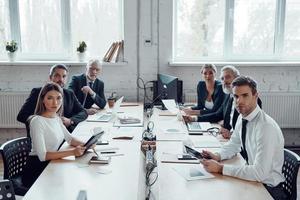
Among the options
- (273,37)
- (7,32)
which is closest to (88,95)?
(7,32)

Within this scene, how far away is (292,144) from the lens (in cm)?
538

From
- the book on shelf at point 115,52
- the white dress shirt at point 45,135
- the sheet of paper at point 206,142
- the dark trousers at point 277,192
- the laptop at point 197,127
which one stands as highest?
the book on shelf at point 115,52

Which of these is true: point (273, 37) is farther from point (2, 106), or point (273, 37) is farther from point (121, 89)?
point (2, 106)

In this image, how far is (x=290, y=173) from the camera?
256cm

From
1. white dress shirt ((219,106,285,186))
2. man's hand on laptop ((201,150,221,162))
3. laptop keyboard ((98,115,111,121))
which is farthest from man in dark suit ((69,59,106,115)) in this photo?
white dress shirt ((219,106,285,186))

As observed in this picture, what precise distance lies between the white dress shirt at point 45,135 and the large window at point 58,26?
2409 millimetres

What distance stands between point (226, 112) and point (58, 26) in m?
2.69

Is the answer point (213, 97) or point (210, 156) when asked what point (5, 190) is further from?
point (213, 97)

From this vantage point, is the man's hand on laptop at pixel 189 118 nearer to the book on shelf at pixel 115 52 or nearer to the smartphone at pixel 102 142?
the smartphone at pixel 102 142

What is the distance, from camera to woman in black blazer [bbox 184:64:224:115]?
14.2ft

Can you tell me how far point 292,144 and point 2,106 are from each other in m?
3.88

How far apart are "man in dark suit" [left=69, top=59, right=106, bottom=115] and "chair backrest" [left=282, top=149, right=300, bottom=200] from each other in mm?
2460

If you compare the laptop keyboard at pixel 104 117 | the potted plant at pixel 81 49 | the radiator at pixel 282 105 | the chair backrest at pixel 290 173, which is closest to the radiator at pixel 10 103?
the potted plant at pixel 81 49

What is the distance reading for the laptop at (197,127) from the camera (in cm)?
357
